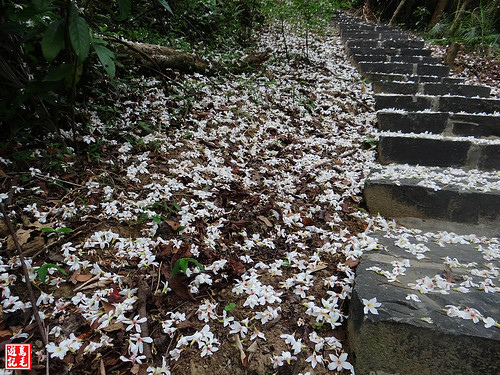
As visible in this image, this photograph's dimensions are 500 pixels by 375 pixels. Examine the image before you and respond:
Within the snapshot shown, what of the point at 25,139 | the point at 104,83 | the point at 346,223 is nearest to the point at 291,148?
the point at 346,223

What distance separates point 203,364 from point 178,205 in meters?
1.11

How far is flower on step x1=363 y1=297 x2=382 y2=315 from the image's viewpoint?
142 cm

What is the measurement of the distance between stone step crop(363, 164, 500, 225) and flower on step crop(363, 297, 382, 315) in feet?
4.27

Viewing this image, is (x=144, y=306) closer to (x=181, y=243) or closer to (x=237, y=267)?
Result: (x=181, y=243)

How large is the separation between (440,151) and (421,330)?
231 cm

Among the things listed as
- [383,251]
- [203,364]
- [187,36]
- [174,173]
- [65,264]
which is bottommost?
[203,364]

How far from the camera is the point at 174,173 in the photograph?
249 centimetres

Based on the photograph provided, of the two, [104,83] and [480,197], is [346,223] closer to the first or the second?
[480,197]

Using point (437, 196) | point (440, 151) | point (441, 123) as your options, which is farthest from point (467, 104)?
point (437, 196)

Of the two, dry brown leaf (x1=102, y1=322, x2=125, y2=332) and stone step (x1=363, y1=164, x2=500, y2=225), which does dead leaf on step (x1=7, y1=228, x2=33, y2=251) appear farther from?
stone step (x1=363, y1=164, x2=500, y2=225)

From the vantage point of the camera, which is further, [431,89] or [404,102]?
[431,89]

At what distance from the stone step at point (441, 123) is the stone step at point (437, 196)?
0.98 m

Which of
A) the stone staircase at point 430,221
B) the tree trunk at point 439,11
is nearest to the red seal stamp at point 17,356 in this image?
the stone staircase at point 430,221

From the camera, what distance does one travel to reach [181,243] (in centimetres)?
189
